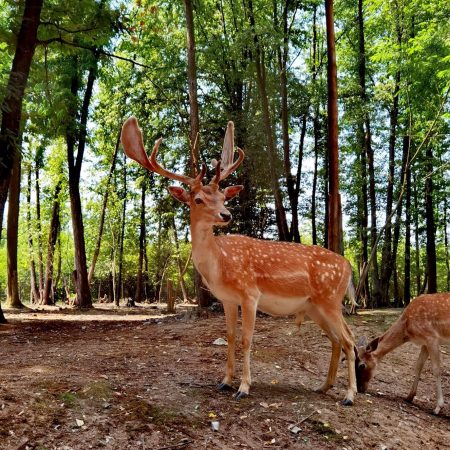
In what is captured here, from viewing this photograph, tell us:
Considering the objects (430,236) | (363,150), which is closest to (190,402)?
(430,236)

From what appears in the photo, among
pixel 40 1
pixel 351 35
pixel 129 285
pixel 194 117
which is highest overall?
pixel 351 35

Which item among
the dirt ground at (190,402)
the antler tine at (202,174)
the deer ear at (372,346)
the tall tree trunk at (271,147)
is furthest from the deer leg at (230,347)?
the tall tree trunk at (271,147)

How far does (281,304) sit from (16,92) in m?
7.59

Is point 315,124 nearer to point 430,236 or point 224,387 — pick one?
point 430,236

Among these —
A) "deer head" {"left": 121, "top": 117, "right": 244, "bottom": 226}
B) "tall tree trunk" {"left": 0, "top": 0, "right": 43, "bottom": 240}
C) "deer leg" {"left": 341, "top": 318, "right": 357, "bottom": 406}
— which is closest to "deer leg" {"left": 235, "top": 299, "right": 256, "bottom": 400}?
"deer head" {"left": 121, "top": 117, "right": 244, "bottom": 226}

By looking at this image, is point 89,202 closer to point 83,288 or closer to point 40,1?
point 83,288

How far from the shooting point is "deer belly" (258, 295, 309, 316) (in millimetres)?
5699

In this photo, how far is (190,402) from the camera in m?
4.98

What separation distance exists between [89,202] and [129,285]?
19.8m

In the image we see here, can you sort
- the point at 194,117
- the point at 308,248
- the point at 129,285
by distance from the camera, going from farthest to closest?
the point at 129,285, the point at 194,117, the point at 308,248

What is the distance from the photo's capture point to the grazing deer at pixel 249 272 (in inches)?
216

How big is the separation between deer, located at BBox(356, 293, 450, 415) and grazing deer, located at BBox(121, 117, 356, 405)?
1.25m

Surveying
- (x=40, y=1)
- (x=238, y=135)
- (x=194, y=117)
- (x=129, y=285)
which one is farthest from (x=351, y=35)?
(x=129, y=285)

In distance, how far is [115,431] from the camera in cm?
416
